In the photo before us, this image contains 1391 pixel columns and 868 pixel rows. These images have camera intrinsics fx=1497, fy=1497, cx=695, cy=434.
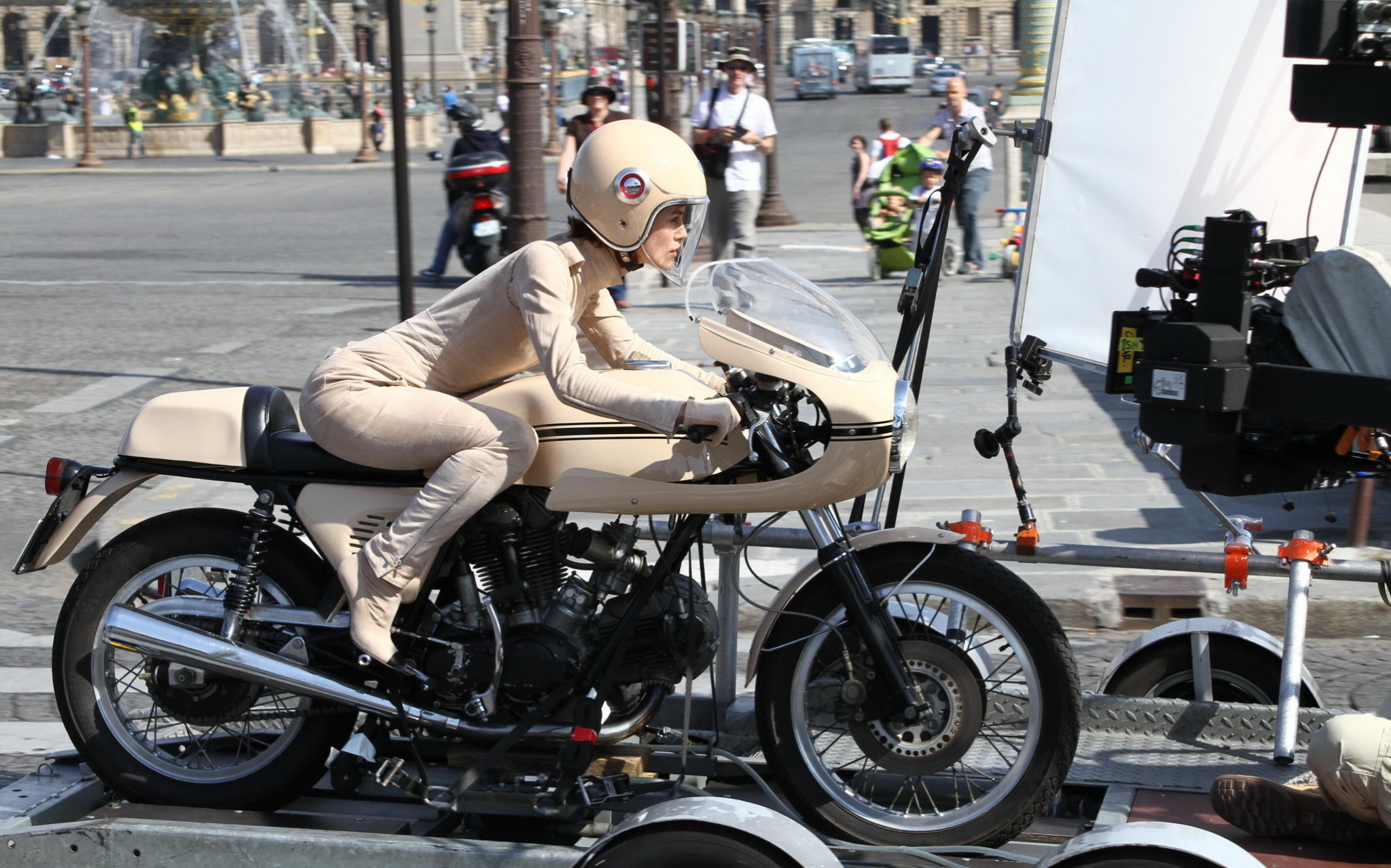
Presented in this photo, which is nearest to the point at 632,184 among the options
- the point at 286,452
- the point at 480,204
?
the point at 286,452

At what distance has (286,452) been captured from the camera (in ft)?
11.9

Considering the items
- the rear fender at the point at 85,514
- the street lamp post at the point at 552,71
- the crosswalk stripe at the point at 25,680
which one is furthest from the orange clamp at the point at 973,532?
the street lamp post at the point at 552,71

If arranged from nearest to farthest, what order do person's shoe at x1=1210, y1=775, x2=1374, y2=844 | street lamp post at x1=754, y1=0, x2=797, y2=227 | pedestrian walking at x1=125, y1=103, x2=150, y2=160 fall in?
person's shoe at x1=1210, y1=775, x2=1374, y2=844, street lamp post at x1=754, y1=0, x2=797, y2=227, pedestrian walking at x1=125, y1=103, x2=150, y2=160

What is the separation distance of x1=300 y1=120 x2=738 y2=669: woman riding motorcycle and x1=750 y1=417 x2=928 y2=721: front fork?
217 mm

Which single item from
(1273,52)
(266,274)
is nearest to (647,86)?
(266,274)

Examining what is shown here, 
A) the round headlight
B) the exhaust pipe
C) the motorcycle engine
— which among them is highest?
the round headlight

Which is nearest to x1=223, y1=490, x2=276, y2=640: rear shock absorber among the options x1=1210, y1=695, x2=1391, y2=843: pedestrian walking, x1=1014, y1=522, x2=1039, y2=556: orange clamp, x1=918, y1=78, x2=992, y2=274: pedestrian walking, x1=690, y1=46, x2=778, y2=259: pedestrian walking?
x1=1014, y1=522, x2=1039, y2=556: orange clamp

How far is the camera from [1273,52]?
5.38m

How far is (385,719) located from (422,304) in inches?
414

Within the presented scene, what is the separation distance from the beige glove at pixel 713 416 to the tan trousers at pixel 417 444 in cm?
43

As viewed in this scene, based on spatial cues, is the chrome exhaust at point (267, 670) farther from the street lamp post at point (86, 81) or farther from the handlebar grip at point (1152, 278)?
the street lamp post at point (86, 81)

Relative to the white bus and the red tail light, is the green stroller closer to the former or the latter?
the red tail light

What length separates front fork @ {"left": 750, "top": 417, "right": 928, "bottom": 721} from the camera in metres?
3.30

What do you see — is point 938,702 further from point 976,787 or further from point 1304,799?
point 1304,799
